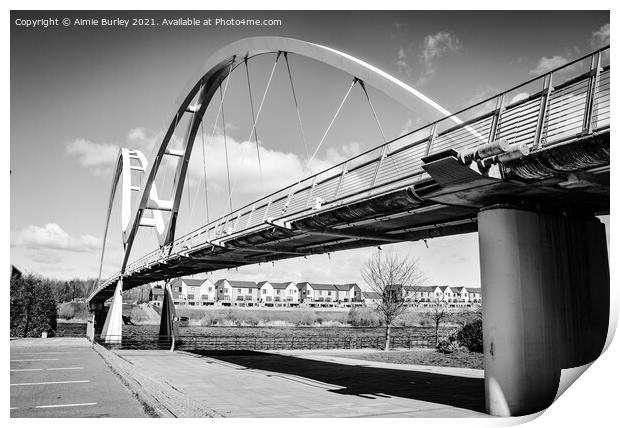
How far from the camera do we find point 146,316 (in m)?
94.5

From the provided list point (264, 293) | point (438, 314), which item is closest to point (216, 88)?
point (438, 314)

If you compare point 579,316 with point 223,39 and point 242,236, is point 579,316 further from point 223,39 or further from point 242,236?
point 242,236

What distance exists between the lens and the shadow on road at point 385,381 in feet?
40.0

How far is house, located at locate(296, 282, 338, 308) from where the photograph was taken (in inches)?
5246

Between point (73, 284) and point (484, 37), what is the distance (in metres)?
61.9

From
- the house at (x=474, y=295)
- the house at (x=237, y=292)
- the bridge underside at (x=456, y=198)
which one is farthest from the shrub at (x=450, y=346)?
the house at (x=237, y=292)

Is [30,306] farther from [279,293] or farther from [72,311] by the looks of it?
[279,293]

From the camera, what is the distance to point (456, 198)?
9.91 meters

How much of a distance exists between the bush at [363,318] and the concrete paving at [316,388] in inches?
2416

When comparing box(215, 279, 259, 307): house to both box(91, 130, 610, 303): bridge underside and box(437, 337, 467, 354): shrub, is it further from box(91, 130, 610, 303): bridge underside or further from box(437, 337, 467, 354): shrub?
box(91, 130, 610, 303): bridge underside

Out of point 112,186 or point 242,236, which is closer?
point 242,236

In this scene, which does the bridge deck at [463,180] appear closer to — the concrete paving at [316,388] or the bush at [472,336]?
the concrete paving at [316,388]

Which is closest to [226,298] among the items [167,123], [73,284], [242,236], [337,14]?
[73,284]
